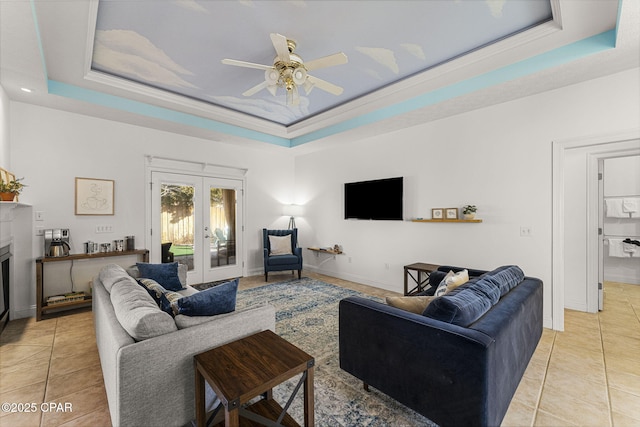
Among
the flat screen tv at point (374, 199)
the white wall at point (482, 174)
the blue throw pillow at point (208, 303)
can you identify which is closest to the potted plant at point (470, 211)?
the white wall at point (482, 174)

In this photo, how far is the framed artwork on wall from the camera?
12.9 ft

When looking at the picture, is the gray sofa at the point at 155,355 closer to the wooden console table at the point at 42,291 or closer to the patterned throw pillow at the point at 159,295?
the patterned throw pillow at the point at 159,295

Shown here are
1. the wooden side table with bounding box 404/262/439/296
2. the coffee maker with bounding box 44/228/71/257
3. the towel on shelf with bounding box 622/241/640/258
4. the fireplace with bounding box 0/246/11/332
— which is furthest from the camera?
the towel on shelf with bounding box 622/241/640/258

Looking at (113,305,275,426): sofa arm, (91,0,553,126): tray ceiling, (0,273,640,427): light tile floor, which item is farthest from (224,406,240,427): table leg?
(91,0,553,126): tray ceiling

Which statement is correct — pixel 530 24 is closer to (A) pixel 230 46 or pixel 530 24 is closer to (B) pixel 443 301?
(B) pixel 443 301

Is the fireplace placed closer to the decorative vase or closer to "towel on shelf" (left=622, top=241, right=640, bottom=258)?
the decorative vase

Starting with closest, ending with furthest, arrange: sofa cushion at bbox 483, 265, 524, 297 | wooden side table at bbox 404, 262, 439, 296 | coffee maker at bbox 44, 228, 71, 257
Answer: sofa cushion at bbox 483, 265, 524, 297 < coffee maker at bbox 44, 228, 71, 257 < wooden side table at bbox 404, 262, 439, 296

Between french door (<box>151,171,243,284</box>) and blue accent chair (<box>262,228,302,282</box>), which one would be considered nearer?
french door (<box>151,171,243,284</box>)

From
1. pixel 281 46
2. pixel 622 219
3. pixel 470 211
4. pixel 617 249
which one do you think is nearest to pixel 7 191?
pixel 281 46

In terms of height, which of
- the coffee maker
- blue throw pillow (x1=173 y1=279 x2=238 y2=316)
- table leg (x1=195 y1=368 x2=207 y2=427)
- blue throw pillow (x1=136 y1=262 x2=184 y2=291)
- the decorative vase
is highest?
the decorative vase

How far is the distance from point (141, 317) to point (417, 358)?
5.19ft

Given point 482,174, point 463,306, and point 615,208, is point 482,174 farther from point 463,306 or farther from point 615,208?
point 615,208

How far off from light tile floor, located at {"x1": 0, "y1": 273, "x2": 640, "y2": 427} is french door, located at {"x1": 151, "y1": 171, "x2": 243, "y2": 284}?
1712 mm

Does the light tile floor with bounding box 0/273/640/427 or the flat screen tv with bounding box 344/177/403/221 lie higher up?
the flat screen tv with bounding box 344/177/403/221
